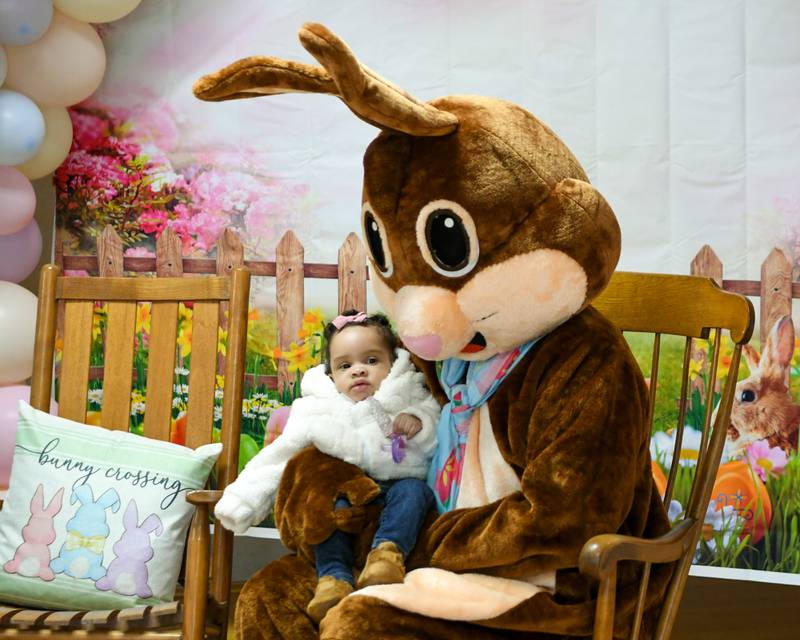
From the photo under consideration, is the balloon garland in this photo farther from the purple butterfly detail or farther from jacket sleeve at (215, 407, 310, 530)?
the purple butterfly detail

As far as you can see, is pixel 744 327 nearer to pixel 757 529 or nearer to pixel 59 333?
pixel 757 529

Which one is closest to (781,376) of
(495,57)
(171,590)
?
(495,57)

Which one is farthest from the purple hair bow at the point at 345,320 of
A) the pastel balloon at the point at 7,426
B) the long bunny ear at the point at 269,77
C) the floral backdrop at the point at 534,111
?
the pastel balloon at the point at 7,426

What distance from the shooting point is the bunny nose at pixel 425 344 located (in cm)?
151

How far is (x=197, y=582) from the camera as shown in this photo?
1811mm

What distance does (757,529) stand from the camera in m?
A: 2.58

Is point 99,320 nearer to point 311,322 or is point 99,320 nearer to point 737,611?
point 311,322

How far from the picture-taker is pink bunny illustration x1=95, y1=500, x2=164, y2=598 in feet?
6.37

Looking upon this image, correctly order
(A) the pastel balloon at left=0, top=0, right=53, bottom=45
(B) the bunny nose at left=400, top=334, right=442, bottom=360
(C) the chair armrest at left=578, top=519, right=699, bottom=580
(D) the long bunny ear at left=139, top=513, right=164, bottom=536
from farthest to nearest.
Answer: (A) the pastel balloon at left=0, top=0, right=53, bottom=45 → (D) the long bunny ear at left=139, top=513, right=164, bottom=536 → (B) the bunny nose at left=400, top=334, right=442, bottom=360 → (C) the chair armrest at left=578, top=519, right=699, bottom=580

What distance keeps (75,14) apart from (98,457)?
50.9 inches

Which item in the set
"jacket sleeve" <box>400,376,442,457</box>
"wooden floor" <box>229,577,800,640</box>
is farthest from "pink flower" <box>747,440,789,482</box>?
"jacket sleeve" <box>400,376,442,457</box>

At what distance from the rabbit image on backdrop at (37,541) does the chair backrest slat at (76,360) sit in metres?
0.27

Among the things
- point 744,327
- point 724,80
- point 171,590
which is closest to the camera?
point 744,327

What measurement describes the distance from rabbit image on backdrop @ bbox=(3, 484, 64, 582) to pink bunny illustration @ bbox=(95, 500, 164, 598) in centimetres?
14
